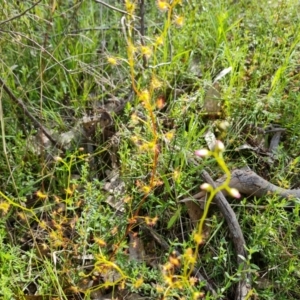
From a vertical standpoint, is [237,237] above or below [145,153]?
below

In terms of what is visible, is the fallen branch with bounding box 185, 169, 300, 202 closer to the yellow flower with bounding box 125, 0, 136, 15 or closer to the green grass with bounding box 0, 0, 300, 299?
the green grass with bounding box 0, 0, 300, 299

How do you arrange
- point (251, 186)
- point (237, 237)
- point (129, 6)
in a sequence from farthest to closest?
point (251, 186), point (237, 237), point (129, 6)

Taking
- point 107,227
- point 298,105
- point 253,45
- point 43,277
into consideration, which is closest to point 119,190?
point 107,227

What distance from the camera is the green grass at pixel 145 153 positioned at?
1678mm

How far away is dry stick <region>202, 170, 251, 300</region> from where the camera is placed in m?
1.63

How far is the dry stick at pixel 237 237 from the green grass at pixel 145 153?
4 centimetres

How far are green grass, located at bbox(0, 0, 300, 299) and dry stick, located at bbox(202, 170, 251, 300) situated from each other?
35 mm

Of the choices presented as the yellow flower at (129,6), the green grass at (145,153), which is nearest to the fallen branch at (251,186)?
the green grass at (145,153)

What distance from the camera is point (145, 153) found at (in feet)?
6.23

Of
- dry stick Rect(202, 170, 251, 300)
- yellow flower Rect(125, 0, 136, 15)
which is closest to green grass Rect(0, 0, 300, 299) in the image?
dry stick Rect(202, 170, 251, 300)

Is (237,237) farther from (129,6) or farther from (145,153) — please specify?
(129,6)

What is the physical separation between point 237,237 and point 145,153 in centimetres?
49

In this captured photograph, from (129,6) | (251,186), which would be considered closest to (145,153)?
(251,186)

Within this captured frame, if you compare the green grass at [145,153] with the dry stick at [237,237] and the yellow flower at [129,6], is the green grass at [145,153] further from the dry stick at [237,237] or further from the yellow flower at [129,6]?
the yellow flower at [129,6]
